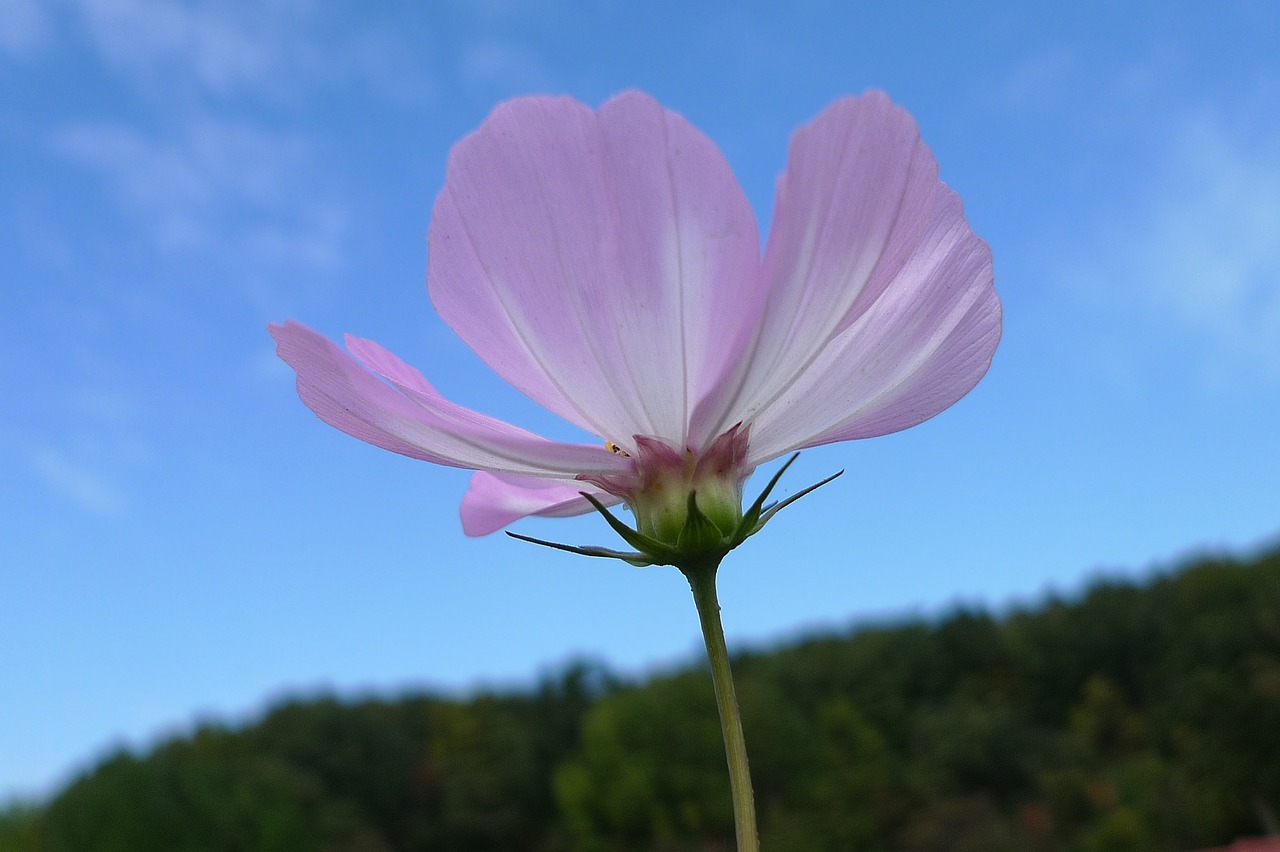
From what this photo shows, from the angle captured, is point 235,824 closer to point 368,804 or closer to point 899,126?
point 368,804

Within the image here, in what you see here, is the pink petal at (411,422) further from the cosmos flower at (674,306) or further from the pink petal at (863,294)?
the pink petal at (863,294)

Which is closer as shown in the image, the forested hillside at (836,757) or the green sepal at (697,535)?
the green sepal at (697,535)

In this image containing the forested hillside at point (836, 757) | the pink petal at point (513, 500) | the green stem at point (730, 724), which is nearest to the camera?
the green stem at point (730, 724)

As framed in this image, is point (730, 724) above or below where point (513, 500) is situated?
below

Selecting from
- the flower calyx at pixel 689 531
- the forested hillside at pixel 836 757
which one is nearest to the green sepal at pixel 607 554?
the flower calyx at pixel 689 531

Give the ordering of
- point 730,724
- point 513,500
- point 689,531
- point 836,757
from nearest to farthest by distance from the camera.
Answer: point 730,724, point 689,531, point 513,500, point 836,757

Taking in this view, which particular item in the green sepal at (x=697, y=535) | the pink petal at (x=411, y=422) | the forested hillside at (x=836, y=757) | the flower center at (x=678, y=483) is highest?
the forested hillside at (x=836, y=757)

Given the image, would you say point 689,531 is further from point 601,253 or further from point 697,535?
point 601,253

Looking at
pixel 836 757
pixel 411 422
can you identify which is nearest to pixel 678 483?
pixel 411 422

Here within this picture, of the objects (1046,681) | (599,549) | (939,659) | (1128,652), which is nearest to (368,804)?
(939,659)
